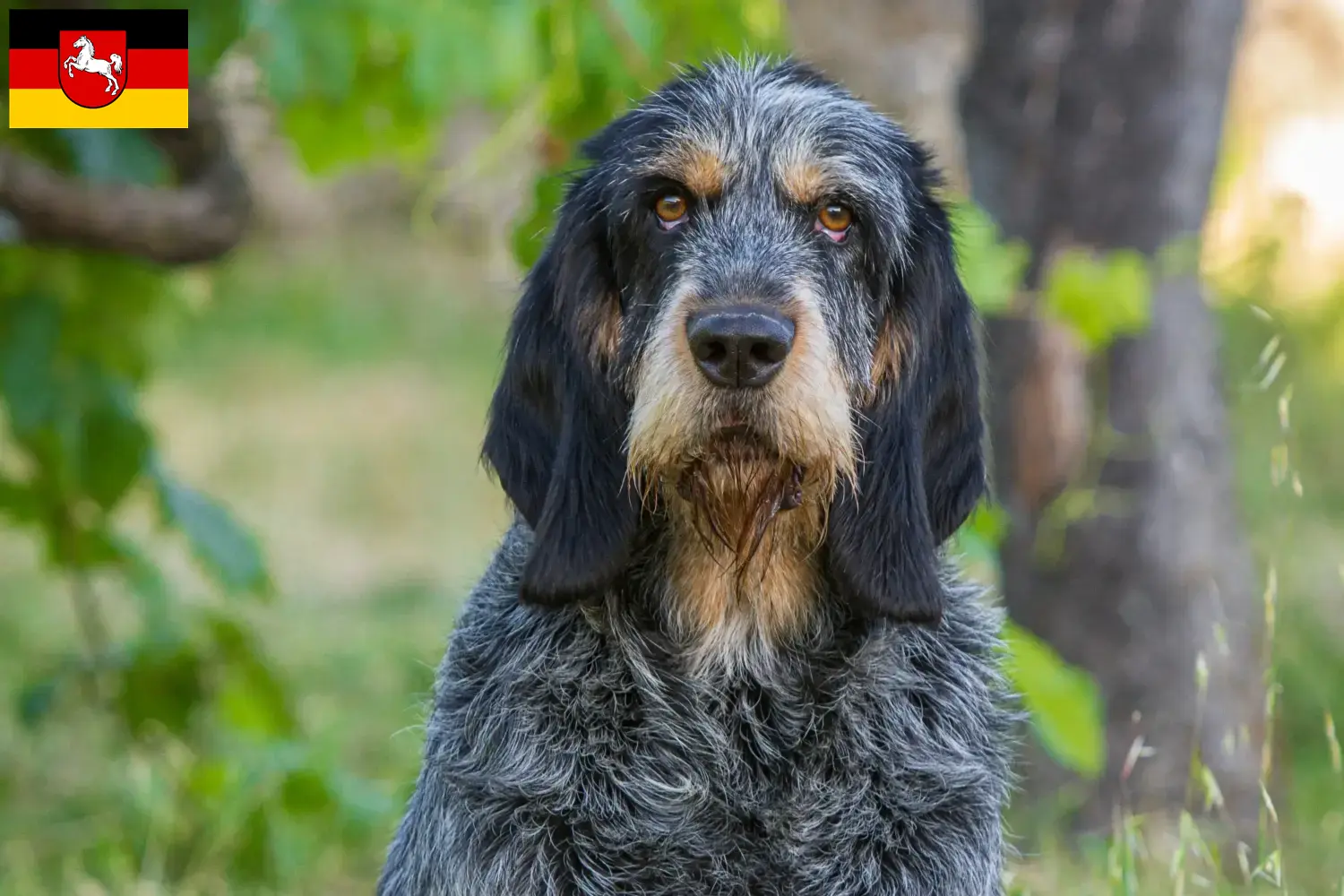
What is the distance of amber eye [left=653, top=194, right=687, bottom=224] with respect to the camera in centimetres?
342

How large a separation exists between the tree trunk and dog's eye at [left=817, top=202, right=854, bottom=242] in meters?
2.86

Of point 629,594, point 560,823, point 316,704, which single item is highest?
point 629,594

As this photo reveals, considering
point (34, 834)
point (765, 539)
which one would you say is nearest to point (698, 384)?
point (765, 539)

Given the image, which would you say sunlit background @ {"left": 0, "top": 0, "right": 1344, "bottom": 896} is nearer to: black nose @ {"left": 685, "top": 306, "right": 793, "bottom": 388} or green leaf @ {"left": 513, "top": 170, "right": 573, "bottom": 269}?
green leaf @ {"left": 513, "top": 170, "right": 573, "bottom": 269}

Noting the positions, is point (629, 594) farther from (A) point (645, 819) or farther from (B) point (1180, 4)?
(B) point (1180, 4)

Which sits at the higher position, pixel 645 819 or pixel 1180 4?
pixel 1180 4

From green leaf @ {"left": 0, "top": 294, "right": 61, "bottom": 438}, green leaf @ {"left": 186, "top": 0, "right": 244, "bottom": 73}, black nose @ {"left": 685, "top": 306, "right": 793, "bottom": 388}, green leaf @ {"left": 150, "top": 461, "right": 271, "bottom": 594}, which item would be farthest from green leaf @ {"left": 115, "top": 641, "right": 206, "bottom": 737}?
black nose @ {"left": 685, "top": 306, "right": 793, "bottom": 388}

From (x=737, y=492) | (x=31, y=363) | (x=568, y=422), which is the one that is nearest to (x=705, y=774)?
(x=737, y=492)

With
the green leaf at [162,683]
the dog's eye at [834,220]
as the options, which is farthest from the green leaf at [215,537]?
the dog's eye at [834,220]

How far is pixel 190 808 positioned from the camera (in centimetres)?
548

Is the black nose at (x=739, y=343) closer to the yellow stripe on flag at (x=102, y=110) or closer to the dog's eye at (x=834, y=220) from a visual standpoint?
the dog's eye at (x=834, y=220)

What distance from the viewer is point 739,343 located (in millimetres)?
3021

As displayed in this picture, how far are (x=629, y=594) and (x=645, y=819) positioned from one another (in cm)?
46

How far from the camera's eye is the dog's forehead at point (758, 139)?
3.40 metres
